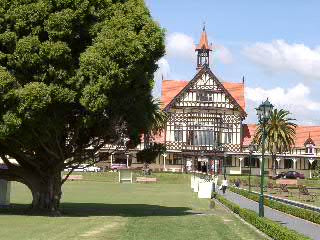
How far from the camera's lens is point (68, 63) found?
23.0 metres

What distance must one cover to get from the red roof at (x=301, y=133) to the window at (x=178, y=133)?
11802 mm

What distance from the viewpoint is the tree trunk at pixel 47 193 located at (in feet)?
87.7

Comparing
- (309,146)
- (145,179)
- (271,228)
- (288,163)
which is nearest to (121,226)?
(271,228)

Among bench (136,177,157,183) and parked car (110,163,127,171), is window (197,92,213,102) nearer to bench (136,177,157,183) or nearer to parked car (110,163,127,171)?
parked car (110,163,127,171)

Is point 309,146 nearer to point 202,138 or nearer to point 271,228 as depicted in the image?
point 202,138

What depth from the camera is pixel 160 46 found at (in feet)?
80.1

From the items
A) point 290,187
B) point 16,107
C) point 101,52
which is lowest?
point 290,187

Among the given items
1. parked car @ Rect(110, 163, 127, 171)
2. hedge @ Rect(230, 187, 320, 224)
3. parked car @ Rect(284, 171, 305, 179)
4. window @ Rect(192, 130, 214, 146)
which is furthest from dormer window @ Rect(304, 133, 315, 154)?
hedge @ Rect(230, 187, 320, 224)

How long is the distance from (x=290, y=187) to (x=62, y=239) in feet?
159

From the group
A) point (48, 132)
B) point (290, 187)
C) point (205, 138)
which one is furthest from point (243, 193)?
point (205, 138)

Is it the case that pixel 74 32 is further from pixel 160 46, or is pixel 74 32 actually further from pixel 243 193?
pixel 243 193

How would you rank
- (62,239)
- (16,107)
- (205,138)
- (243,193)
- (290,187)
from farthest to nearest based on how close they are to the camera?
(205,138), (290,187), (243,193), (16,107), (62,239)

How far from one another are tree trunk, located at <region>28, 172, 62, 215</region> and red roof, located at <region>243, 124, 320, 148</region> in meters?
69.5

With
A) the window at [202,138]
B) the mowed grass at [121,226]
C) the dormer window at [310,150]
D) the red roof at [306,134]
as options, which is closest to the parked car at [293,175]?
the dormer window at [310,150]
